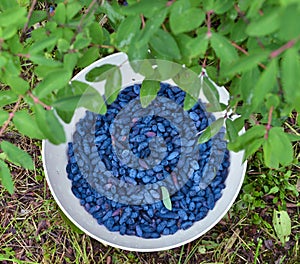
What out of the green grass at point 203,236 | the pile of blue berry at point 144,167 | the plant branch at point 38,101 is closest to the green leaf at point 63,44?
the plant branch at point 38,101

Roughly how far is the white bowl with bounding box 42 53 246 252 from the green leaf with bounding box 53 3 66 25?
0.49 meters

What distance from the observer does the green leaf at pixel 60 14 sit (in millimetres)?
949

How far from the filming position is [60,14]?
95 cm

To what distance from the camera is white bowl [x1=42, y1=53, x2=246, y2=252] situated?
1467 millimetres

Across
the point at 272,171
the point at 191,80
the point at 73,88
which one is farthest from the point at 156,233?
the point at 73,88

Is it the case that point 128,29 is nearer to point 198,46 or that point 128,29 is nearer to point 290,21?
point 198,46

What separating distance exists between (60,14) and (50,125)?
24 cm

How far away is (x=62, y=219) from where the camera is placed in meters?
1.67

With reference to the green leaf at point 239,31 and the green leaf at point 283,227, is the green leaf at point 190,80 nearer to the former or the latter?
the green leaf at point 239,31

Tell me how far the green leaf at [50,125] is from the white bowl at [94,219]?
23.2 inches

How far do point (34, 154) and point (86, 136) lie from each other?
27cm

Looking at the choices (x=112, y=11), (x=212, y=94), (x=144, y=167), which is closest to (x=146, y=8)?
(x=112, y=11)

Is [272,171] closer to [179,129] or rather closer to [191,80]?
[179,129]

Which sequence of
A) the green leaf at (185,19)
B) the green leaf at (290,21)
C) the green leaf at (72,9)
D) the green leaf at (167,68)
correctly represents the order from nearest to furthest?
the green leaf at (290,21) → the green leaf at (185,19) → the green leaf at (72,9) → the green leaf at (167,68)
